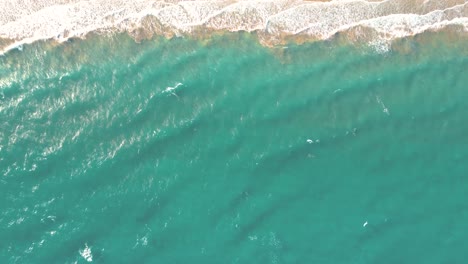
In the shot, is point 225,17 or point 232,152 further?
point 225,17

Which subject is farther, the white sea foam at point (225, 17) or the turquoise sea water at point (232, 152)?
the white sea foam at point (225, 17)

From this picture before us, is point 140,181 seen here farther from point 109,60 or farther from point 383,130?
point 383,130

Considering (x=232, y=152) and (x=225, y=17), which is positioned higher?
(x=225, y=17)

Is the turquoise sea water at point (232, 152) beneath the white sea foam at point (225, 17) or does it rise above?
beneath
